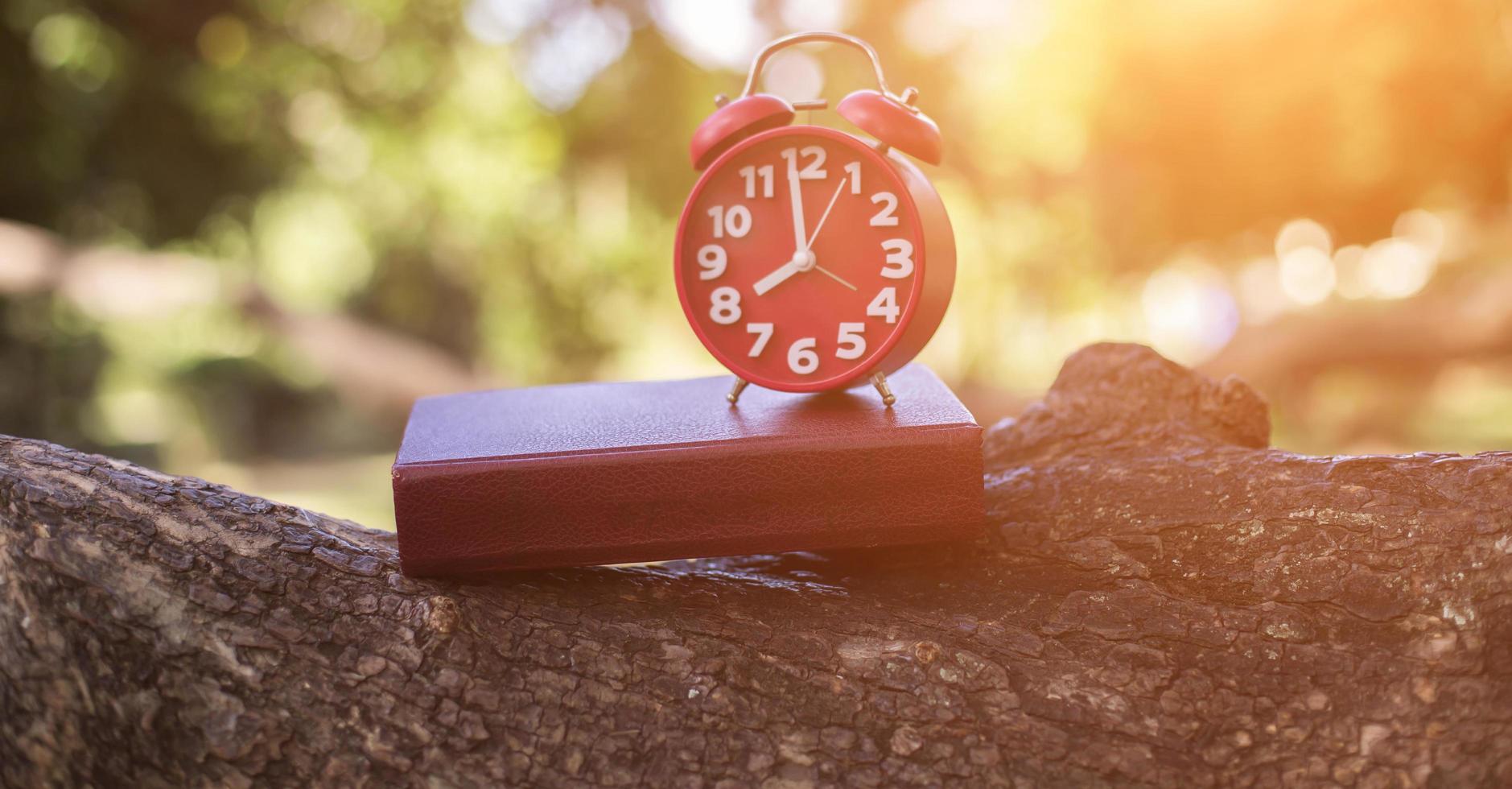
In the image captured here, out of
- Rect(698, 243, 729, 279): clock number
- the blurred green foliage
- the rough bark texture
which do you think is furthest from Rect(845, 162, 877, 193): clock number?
the blurred green foliage

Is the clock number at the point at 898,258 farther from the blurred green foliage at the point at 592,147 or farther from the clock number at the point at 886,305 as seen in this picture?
the blurred green foliage at the point at 592,147

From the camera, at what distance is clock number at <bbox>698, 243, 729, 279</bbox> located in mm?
1760

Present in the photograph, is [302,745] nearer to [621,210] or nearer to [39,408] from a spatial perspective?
[621,210]

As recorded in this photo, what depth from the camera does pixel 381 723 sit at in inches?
51.8

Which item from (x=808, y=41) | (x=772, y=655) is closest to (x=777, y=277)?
(x=808, y=41)

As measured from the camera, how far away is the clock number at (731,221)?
1.74 m

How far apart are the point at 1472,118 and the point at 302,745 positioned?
758 cm

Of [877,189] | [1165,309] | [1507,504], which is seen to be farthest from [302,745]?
[1165,309]

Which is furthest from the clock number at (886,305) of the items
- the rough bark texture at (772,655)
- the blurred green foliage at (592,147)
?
the blurred green foliage at (592,147)

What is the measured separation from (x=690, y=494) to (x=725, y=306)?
373mm

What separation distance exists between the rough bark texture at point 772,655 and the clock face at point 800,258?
0.38 m

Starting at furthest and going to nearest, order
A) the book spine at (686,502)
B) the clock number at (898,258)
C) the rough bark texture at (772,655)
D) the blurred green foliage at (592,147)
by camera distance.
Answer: the blurred green foliage at (592,147), the clock number at (898,258), the book spine at (686,502), the rough bark texture at (772,655)

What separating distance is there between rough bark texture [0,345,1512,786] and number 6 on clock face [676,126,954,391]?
0.38 m

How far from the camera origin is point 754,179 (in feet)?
5.67
